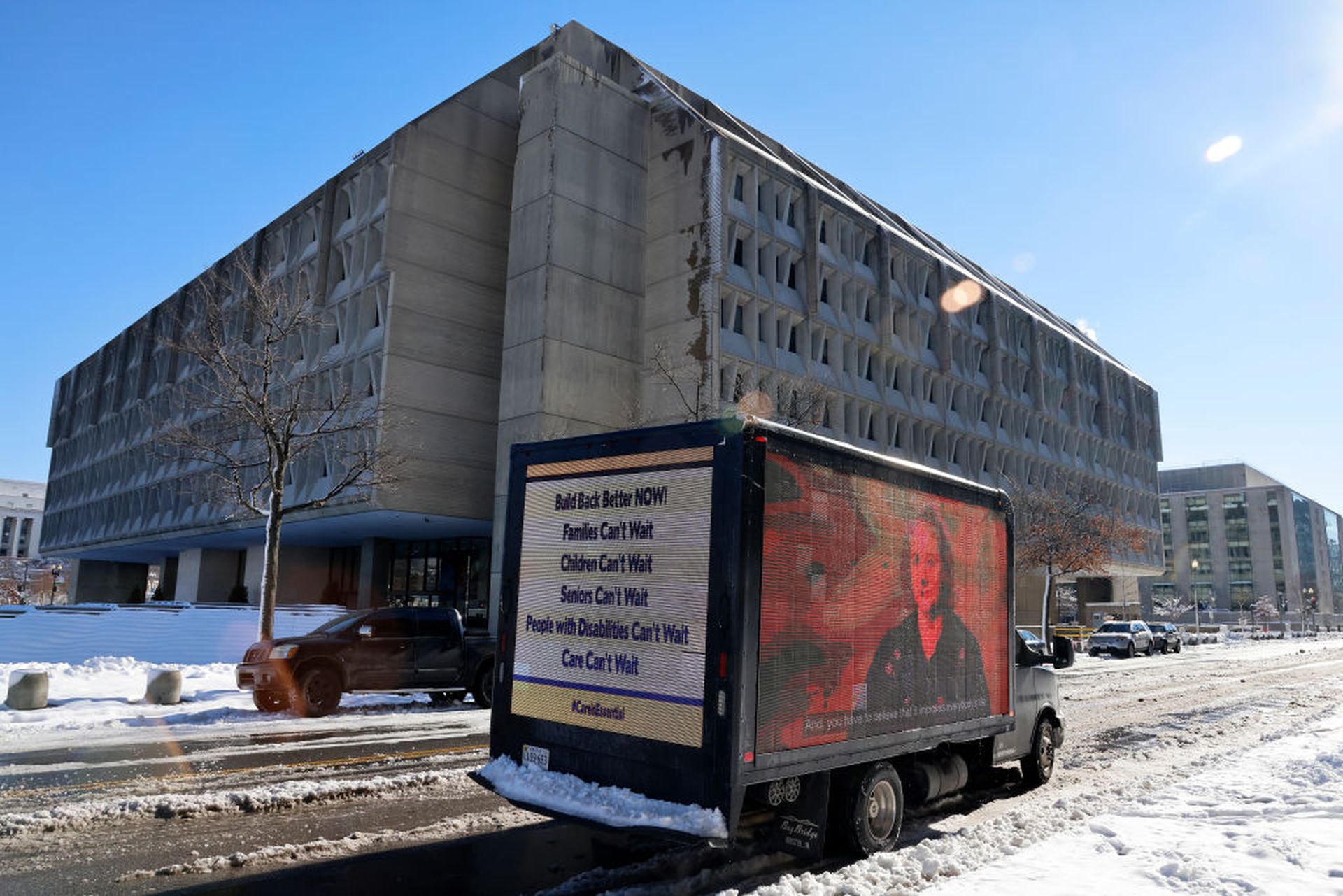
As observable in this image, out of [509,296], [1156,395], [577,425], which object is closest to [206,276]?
[509,296]

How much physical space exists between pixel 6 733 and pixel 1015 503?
42.1 metres

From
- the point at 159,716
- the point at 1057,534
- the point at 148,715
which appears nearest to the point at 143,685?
the point at 148,715

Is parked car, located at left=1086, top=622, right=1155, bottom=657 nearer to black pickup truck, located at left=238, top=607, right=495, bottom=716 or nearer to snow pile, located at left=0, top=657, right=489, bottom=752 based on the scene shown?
black pickup truck, located at left=238, top=607, right=495, bottom=716

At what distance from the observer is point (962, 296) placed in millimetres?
52938

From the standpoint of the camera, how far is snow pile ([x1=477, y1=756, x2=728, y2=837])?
210 inches

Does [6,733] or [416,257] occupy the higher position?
[416,257]

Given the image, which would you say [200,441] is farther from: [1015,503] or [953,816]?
[1015,503]

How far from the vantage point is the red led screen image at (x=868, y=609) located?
575cm

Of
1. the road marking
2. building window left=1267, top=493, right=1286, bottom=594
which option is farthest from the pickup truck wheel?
building window left=1267, top=493, right=1286, bottom=594

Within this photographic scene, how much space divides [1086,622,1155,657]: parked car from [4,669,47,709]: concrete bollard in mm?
41250

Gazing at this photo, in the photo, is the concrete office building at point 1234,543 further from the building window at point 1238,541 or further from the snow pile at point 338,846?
the snow pile at point 338,846

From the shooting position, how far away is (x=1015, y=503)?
146 ft

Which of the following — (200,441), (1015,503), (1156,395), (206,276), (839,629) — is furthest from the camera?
(1156,395)

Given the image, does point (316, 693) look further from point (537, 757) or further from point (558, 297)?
point (558, 297)
